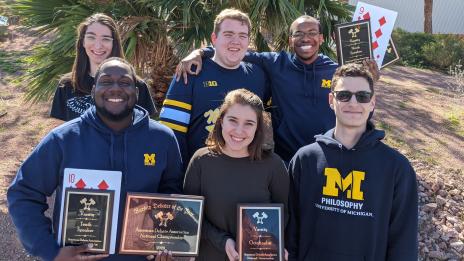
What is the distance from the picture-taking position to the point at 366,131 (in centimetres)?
261

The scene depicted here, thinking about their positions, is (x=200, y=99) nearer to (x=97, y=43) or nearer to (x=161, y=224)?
(x=97, y=43)

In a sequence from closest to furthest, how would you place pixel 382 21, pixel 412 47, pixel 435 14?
pixel 382 21
pixel 412 47
pixel 435 14

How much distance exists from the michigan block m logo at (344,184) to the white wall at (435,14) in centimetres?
2396

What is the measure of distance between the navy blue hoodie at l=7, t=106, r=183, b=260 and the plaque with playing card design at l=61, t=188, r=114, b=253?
0.08 meters

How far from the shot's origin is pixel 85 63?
3.39m

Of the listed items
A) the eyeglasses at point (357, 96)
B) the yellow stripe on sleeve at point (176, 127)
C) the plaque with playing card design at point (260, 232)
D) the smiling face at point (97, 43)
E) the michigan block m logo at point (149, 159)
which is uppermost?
the smiling face at point (97, 43)

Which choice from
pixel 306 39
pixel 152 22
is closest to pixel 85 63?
pixel 306 39

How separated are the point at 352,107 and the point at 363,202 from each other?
Answer: 52cm

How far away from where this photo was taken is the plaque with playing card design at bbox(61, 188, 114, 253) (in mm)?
2340

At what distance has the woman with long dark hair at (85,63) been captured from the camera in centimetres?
325

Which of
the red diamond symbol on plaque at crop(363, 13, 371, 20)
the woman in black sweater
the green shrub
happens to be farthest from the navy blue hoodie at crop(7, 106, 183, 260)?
the green shrub

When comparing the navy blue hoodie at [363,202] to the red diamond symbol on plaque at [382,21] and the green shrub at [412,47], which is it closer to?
the red diamond symbol on plaque at [382,21]

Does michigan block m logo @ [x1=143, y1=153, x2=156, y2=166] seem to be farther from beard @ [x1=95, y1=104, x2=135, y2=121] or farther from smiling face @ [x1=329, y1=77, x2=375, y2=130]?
smiling face @ [x1=329, y1=77, x2=375, y2=130]

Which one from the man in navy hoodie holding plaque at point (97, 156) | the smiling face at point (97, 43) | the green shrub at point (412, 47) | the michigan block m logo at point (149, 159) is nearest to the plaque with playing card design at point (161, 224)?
the man in navy hoodie holding plaque at point (97, 156)
